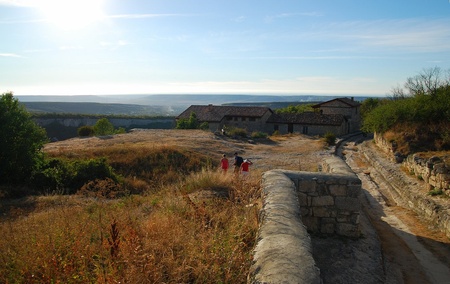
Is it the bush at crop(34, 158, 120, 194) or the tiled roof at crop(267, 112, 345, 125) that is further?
the tiled roof at crop(267, 112, 345, 125)

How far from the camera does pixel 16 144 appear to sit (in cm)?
1457

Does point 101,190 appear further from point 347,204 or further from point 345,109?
point 345,109

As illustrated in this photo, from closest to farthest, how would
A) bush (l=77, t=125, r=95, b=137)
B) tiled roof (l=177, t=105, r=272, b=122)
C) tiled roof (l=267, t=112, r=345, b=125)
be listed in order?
1. bush (l=77, t=125, r=95, b=137)
2. tiled roof (l=267, t=112, r=345, b=125)
3. tiled roof (l=177, t=105, r=272, b=122)

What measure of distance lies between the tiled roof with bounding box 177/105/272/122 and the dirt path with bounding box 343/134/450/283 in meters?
36.4

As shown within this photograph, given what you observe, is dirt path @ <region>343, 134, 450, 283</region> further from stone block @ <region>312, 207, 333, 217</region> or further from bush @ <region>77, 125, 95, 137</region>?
bush @ <region>77, 125, 95, 137</region>

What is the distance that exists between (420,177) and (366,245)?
28.8ft

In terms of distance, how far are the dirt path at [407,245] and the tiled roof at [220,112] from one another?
3636 cm

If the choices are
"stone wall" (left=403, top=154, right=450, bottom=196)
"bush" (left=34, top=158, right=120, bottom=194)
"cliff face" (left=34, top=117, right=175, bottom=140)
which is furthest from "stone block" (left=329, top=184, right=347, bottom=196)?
"cliff face" (left=34, top=117, right=175, bottom=140)

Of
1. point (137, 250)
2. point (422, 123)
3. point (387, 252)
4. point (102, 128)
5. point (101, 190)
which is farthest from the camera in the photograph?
point (102, 128)

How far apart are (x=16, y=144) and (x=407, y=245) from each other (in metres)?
15.5

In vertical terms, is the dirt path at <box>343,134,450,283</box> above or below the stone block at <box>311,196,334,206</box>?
below

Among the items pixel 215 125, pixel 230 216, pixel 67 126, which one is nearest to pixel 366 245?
pixel 230 216

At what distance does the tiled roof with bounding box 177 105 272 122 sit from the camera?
4870 cm

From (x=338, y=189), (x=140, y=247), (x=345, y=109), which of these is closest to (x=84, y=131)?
(x=345, y=109)
